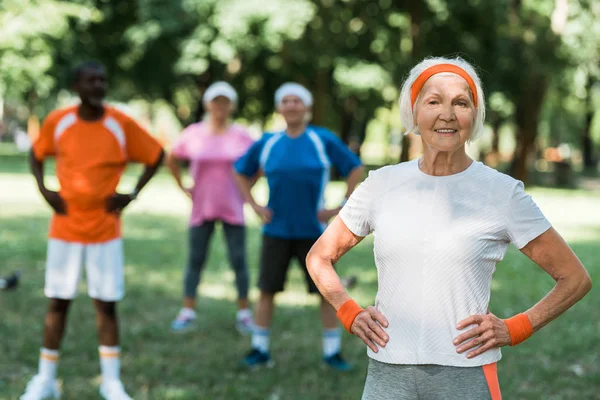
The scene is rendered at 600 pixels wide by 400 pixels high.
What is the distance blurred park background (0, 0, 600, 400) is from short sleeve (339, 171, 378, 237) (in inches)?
20.3

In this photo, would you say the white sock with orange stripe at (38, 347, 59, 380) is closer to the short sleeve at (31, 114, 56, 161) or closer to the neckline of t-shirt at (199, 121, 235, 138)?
the short sleeve at (31, 114, 56, 161)

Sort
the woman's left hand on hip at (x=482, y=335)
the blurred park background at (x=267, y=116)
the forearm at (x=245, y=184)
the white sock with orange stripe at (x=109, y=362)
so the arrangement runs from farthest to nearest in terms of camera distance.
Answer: the forearm at (x=245, y=184)
the blurred park background at (x=267, y=116)
the white sock with orange stripe at (x=109, y=362)
the woman's left hand on hip at (x=482, y=335)

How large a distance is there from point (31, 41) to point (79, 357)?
85.0 feet

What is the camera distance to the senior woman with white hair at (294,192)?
640 centimetres

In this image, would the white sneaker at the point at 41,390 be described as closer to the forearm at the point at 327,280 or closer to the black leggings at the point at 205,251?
the black leggings at the point at 205,251

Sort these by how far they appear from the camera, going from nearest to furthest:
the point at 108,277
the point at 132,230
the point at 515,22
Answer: the point at 108,277, the point at 132,230, the point at 515,22

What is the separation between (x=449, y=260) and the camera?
2.79 metres

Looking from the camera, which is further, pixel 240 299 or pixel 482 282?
pixel 240 299

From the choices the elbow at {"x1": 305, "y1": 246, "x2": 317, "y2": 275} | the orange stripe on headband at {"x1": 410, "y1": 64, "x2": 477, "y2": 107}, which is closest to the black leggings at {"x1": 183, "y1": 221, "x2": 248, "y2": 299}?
the elbow at {"x1": 305, "y1": 246, "x2": 317, "y2": 275}

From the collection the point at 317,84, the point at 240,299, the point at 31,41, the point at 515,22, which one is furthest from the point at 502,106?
the point at 240,299

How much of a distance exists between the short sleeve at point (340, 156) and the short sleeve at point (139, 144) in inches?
54.4

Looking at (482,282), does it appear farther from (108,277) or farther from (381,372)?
(108,277)

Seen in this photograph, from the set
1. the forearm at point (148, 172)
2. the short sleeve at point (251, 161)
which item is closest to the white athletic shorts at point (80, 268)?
the forearm at point (148, 172)

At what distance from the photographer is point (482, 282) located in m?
2.85
